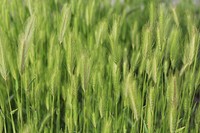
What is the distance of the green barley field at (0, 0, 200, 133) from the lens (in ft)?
3.26

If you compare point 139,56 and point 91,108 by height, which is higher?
point 139,56

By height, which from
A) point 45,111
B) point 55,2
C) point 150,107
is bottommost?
point 45,111

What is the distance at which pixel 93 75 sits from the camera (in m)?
1.09

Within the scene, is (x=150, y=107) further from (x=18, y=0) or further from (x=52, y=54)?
(x=18, y=0)

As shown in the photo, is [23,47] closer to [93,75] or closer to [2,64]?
[2,64]

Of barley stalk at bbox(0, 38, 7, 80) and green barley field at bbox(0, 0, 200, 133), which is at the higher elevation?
barley stalk at bbox(0, 38, 7, 80)

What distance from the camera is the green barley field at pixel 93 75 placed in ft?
3.26

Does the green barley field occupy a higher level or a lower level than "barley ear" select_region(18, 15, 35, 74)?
→ lower

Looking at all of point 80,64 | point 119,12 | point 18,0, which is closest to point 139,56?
point 80,64

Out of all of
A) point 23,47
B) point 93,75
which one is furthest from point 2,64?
point 93,75

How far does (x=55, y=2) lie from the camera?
5.32 feet

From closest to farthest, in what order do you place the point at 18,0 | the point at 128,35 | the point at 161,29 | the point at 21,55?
the point at 21,55, the point at 161,29, the point at 18,0, the point at 128,35

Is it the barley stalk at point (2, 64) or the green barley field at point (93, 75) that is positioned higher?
the barley stalk at point (2, 64)

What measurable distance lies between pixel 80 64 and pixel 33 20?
0.43 ft
